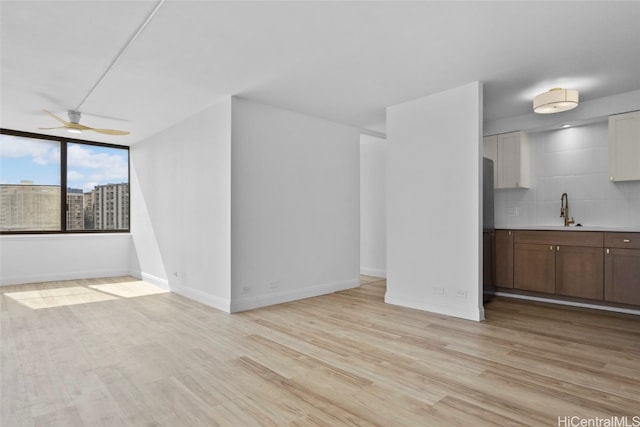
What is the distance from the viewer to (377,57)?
331 cm

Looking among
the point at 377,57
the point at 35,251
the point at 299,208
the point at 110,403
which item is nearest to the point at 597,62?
the point at 377,57

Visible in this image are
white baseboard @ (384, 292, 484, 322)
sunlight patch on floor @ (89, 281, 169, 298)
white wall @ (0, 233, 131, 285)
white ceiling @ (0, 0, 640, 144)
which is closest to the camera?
white ceiling @ (0, 0, 640, 144)

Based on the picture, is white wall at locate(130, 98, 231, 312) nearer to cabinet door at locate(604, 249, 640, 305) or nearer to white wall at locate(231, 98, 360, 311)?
white wall at locate(231, 98, 360, 311)

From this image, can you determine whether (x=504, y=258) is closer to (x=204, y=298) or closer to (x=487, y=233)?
(x=487, y=233)

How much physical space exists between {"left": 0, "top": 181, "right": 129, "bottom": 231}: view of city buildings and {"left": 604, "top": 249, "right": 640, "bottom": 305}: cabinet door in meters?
8.02

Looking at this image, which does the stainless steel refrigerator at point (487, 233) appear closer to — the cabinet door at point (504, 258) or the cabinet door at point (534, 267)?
the cabinet door at point (504, 258)

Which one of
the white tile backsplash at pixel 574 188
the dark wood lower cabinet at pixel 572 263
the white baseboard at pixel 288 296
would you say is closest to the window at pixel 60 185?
the white baseboard at pixel 288 296

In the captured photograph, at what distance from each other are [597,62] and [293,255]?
13.1 ft

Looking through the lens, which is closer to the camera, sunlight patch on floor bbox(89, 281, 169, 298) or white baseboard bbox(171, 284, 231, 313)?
white baseboard bbox(171, 284, 231, 313)

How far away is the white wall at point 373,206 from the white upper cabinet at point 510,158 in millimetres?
2016

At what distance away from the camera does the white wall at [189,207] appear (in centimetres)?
442

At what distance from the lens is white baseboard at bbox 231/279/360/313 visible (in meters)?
4.34

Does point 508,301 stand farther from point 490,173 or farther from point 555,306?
point 490,173

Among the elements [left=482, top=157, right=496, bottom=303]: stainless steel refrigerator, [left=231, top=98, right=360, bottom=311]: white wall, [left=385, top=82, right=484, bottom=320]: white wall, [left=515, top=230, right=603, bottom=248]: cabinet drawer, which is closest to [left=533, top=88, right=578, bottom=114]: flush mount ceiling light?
[left=385, top=82, right=484, bottom=320]: white wall
